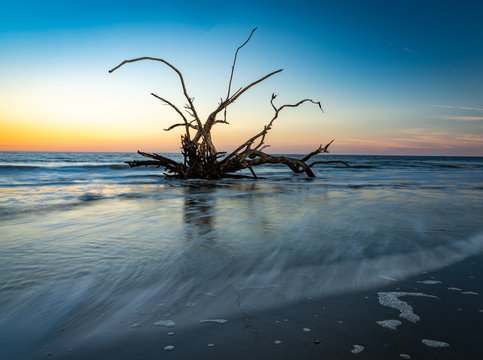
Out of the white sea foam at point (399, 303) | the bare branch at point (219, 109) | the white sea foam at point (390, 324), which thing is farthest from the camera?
the bare branch at point (219, 109)

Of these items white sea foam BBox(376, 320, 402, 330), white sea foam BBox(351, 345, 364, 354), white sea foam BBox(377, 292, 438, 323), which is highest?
white sea foam BBox(351, 345, 364, 354)

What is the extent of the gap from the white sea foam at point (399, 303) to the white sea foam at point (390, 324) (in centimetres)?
9

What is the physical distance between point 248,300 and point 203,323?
38 cm

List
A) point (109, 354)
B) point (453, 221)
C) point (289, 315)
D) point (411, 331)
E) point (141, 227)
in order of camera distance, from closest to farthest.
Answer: point (109, 354) → point (411, 331) → point (289, 315) → point (141, 227) → point (453, 221)

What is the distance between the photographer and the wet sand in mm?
1418

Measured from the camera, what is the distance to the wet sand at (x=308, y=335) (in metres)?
1.42

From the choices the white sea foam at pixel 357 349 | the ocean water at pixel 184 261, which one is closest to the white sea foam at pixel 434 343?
the white sea foam at pixel 357 349

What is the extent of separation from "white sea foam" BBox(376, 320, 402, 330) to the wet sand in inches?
0.8

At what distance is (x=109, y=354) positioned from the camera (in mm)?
1422

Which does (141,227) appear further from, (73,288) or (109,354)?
(109,354)

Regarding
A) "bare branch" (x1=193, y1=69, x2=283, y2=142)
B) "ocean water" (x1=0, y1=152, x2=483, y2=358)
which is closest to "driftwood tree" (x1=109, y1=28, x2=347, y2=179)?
"bare branch" (x1=193, y1=69, x2=283, y2=142)

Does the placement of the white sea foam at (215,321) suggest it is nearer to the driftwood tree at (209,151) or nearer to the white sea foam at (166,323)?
the white sea foam at (166,323)

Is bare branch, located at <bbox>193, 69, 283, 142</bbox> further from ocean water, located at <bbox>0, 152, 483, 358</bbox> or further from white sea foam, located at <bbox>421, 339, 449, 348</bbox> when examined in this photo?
white sea foam, located at <bbox>421, 339, 449, 348</bbox>

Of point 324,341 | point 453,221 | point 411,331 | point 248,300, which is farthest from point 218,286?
point 453,221
